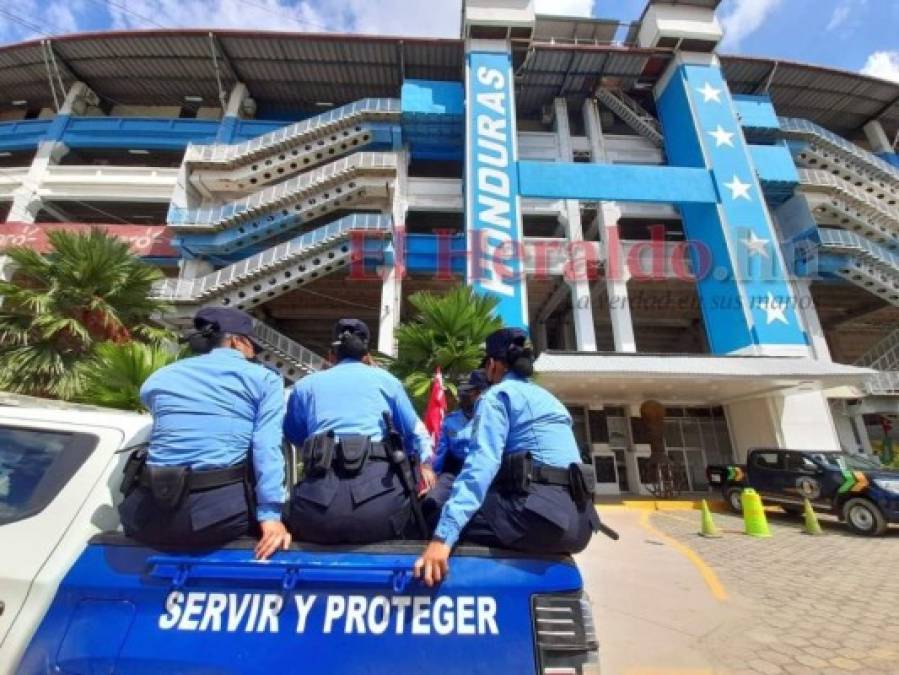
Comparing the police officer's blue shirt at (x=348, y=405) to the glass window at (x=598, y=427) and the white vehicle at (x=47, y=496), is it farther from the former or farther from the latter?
the glass window at (x=598, y=427)

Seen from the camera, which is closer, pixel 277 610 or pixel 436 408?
pixel 277 610

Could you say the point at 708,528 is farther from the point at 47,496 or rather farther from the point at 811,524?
the point at 47,496

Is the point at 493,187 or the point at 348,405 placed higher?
the point at 493,187

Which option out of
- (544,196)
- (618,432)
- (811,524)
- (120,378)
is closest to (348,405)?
(120,378)

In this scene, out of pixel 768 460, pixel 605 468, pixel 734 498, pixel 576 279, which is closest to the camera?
A: pixel 768 460

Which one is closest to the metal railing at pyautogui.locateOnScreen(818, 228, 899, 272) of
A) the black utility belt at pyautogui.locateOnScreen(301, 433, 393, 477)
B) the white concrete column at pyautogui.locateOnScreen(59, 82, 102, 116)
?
the black utility belt at pyautogui.locateOnScreen(301, 433, 393, 477)

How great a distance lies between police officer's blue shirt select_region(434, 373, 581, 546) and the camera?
166 centimetres

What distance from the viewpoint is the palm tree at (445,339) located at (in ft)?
25.7

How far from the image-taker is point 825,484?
847 centimetres

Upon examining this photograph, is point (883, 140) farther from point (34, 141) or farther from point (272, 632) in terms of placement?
point (34, 141)

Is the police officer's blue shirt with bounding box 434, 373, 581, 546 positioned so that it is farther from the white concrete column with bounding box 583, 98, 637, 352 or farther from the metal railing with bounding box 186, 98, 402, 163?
the metal railing with bounding box 186, 98, 402, 163

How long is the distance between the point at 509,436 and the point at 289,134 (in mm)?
19332

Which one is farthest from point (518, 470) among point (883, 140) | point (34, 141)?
point (883, 140)

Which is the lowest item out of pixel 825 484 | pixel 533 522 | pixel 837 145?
pixel 825 484
